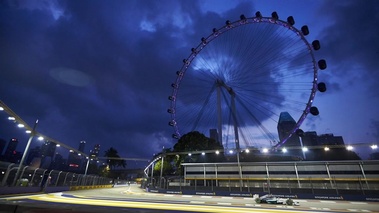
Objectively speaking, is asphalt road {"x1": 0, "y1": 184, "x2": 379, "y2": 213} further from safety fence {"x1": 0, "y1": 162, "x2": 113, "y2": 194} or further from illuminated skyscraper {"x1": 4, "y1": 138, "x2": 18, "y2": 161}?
illuminated skyscraper {"x1": 4, "y1": 138, "x2": 18, "y2": 161}

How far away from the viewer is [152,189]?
37.3m

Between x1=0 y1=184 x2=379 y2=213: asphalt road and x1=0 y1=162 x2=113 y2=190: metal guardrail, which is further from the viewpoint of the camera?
x1=0 y1=162 x2=113 y2=190: metal guardrail

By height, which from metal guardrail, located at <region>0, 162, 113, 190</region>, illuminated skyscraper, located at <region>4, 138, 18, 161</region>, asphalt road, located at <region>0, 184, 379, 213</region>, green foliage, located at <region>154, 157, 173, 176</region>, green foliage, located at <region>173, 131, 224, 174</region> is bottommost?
asphalt road, located at <region>0, 184, 379, 213</region>

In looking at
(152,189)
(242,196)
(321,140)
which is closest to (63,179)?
(152,189)

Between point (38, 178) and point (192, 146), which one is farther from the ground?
point (192, 146)

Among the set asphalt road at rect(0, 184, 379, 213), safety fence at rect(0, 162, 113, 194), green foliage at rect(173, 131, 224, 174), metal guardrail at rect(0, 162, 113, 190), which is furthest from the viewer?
green foliage at rect(173, 131, 224, 174)

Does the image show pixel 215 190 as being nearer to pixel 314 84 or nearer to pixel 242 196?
pixel 242 196

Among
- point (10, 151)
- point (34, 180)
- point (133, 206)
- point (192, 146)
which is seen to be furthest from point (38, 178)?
point (10, 151)

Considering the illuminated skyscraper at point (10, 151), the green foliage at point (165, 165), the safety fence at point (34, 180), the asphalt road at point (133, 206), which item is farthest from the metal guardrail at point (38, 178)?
the illuminated skyscraper at point (10, 151)

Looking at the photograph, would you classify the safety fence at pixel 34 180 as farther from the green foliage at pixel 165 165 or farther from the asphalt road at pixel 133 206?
the green foliage at pixel 165 165

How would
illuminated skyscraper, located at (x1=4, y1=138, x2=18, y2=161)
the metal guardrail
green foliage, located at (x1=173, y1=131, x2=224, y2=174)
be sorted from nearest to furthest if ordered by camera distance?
the metal guardrail, green foliage, located at (x1=173, y1=131, x2=224, y2=174), illuminated skyscraper, located at (x1=4, y1=138, x2=18, y2=161)

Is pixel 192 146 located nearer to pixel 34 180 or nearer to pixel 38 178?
pixel 38 178

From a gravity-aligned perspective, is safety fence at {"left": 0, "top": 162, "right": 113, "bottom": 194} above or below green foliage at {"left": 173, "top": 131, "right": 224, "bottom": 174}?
below

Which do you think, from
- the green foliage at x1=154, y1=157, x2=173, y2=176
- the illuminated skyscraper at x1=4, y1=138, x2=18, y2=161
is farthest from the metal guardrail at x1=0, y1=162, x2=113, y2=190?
the illuminated skyscraper at x1=4, y1=138, x2=18, y2=161
